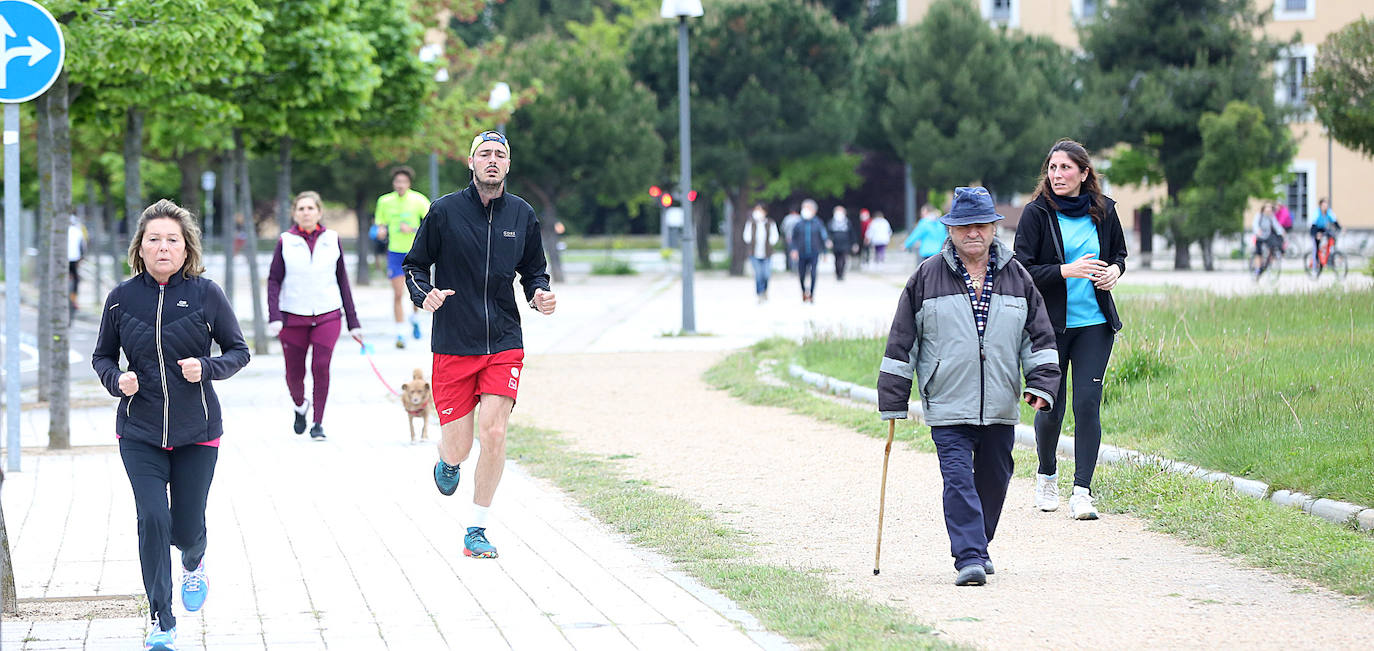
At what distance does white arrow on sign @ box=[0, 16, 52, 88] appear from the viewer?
7.05m

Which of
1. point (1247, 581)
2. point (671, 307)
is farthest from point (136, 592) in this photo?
point (671, 307)

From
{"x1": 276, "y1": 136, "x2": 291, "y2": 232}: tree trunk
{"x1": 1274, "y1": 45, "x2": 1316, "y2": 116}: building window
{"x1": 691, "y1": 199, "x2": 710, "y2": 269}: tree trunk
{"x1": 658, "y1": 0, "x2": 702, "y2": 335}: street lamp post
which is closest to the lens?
{"x1": 658, "y1": 0, "x2": 702, "y2": 335}: street lamp post

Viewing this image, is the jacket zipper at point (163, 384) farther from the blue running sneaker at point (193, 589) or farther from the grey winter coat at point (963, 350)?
the grey winter coat at point (963, 350)

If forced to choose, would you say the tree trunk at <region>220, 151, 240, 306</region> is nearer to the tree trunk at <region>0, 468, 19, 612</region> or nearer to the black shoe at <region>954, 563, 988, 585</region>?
the tree trunk at <region>0, 468, 19, 612</region>

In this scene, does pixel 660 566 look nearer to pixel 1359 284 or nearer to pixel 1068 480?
pixel 1068 480

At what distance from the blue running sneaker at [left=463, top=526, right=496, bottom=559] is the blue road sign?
2627 millimetres

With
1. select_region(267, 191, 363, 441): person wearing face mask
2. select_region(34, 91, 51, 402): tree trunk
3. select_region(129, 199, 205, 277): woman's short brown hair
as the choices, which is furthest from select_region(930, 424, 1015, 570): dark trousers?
select_region(34, 91, 51, 402): tree trunk

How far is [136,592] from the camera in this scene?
22.0ft

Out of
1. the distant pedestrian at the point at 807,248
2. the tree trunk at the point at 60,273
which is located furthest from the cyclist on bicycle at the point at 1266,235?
the tree trunk at the point at 60,273

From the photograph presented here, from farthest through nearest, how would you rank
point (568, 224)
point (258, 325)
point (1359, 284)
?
1. point (568, 224)
2. point (258, 325)
3. point (1359, 284)

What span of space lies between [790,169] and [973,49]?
20.1 ft

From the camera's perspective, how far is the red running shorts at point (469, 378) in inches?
296

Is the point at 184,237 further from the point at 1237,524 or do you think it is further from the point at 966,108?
the point at 966,108

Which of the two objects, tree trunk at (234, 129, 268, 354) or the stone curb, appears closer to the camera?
the stone curb
